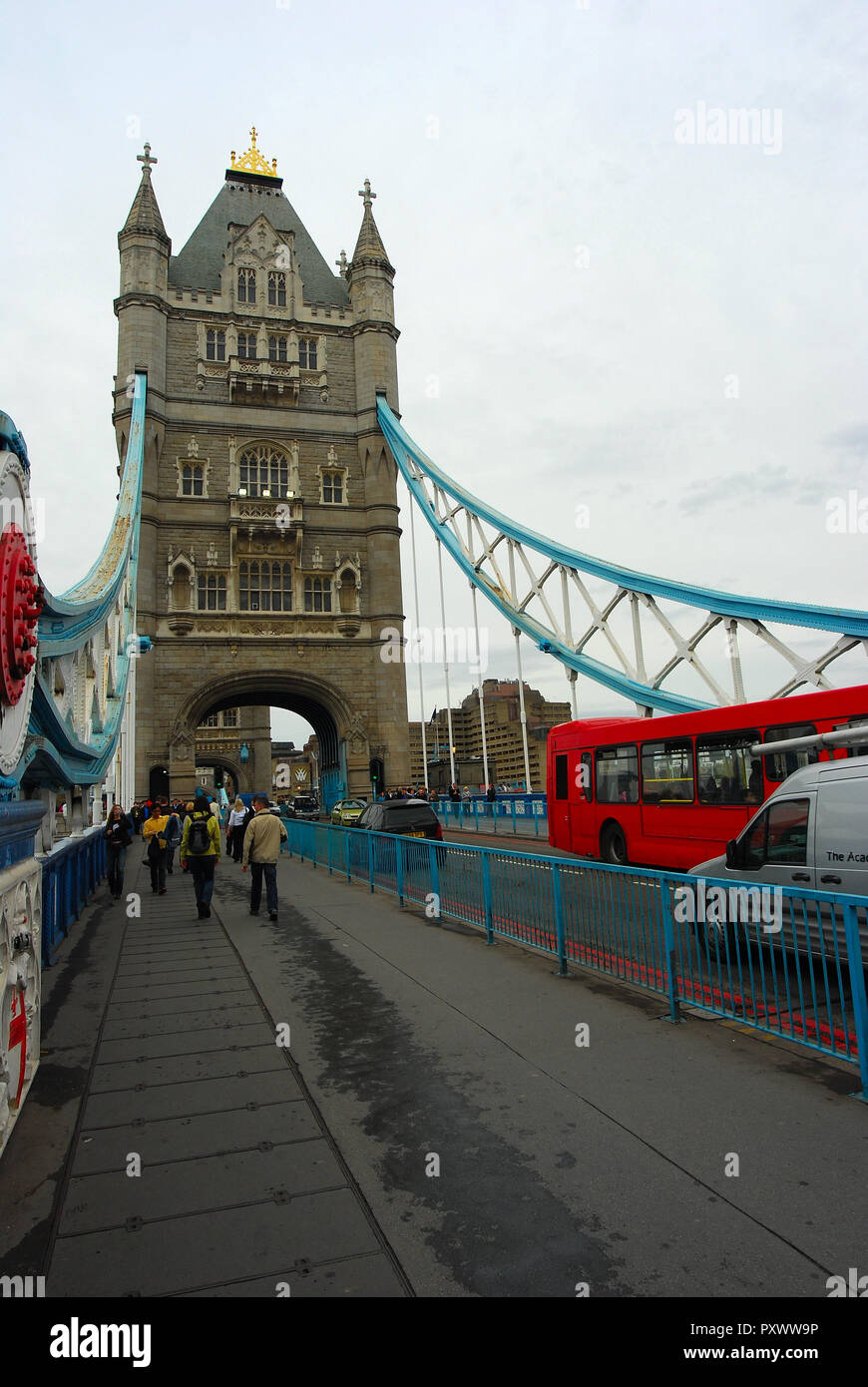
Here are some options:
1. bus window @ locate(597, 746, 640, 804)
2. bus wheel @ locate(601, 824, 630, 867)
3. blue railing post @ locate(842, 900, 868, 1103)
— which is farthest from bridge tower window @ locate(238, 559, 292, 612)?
blue railing post @ locate(842, 900, 868, 1103)

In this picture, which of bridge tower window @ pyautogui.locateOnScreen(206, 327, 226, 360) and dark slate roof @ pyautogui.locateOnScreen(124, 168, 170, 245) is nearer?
dark slate roof @ pyautogui.locateOnScreen(124, 168, 170, 245)

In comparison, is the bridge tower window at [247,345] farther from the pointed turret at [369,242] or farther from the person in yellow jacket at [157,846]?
the person in yellow jacket at [157,846]

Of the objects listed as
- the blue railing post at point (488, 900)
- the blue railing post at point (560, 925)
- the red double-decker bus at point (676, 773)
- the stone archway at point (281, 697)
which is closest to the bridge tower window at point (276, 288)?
the stone archway at point (281, 697)

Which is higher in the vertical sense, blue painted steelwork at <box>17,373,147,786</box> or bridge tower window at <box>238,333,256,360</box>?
bridge tower window at <box>238,333,256,360</box>

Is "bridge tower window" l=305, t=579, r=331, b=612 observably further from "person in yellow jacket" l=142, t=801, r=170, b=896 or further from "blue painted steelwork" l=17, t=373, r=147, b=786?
"person in yellow jacket" l=142, t=801, r=170, b=896

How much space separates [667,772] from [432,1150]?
31.6 ft

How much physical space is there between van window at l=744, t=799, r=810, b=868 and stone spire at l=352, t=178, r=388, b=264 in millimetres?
40952

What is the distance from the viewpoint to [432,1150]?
361 cm

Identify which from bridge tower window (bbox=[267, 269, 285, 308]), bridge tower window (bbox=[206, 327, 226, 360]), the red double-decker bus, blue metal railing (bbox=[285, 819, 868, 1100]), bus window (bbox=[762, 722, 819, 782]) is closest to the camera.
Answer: blue metal railing (bbox=[285, 819, 868, 1100])

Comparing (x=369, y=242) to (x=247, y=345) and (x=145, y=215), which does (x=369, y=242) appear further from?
(x=145, y=215)

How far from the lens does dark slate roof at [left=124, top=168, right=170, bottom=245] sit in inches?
1437

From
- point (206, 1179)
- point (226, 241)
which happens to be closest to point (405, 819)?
point (206, 1179)

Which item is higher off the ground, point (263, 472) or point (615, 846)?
point (263, 472)
